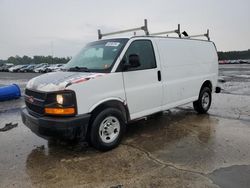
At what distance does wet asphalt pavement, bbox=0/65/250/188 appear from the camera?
12.4 feet

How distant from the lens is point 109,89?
4.83 metres

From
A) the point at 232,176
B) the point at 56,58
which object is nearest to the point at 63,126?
the point at 232,176

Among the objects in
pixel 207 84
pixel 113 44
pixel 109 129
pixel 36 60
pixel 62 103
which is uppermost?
pixel 36 60

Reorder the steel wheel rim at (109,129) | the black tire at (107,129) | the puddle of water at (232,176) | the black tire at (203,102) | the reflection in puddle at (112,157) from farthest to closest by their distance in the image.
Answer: the black tire at (203,102), the steel wheel rim at (109,129), the black tire at (107,129), the reflection in puddle at (112,157), the puddle of water at (232,176)

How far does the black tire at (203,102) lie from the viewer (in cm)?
761

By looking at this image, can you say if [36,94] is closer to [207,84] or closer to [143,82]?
[143,82]

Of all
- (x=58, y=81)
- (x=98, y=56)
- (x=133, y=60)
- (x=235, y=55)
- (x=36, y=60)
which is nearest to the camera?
(x=58, y=81)

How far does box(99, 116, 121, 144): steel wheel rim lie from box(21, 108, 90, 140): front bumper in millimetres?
385

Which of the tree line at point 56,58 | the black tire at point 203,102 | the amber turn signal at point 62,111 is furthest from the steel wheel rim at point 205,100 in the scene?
the tree line at point 56,58

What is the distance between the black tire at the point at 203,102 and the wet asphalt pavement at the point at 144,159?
0.85 metres

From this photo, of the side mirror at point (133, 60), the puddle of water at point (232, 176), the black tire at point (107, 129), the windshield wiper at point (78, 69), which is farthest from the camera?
the windshield wiper at point (78, 69)

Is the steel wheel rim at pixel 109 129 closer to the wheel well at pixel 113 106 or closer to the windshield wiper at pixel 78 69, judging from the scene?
the wheel well at pixel 113 106

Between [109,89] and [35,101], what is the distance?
4.43ft

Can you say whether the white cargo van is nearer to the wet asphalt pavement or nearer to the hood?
the hood
